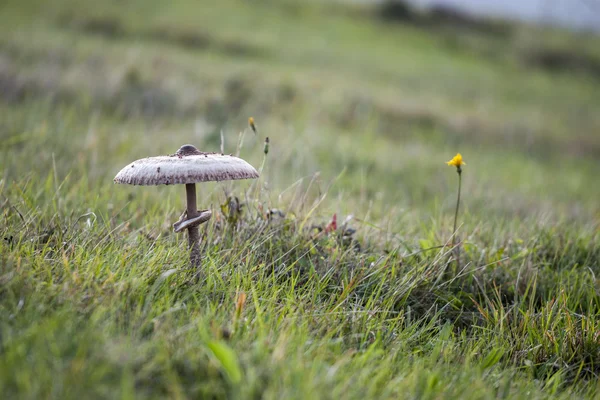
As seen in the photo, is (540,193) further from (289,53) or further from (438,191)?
(289,53)

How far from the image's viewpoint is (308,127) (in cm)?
799

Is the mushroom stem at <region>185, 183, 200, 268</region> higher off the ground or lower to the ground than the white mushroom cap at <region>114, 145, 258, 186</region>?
lower

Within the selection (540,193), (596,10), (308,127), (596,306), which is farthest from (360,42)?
(596,10)

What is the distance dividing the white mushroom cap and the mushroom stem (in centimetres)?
21

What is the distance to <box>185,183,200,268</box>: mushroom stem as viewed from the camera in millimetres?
2312

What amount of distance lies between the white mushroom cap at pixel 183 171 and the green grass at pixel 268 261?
43cm

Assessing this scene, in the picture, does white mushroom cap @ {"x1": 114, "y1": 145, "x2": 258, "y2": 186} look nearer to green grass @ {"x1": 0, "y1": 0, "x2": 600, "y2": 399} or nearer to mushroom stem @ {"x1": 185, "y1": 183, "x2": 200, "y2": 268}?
mushroom stem @ {"x1": 185, "y1": 183, "x2": 200, "y2": 268}

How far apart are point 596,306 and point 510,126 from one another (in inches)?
372

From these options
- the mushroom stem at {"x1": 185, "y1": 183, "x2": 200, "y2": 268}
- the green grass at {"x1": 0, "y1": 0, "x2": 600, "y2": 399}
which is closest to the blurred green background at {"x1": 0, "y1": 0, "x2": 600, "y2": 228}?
the green grass at {"x1": 0, "y1": 0, "x2": 600, "y2": 399}

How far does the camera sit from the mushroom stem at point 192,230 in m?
2.31

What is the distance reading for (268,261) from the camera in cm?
271

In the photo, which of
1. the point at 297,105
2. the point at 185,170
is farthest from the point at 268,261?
the point at 297,105

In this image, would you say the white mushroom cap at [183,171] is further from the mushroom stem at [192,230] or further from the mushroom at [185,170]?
the mushroom stem at [192,230]

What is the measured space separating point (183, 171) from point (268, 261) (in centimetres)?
90
